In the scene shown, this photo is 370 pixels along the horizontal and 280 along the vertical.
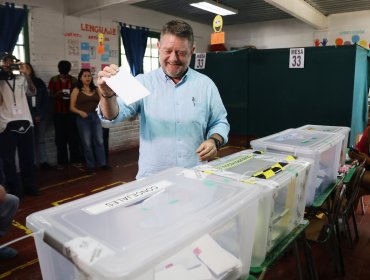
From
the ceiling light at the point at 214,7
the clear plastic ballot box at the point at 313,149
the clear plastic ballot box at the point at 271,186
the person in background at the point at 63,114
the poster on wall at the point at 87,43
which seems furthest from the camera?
the ceiling light at the point at 214,7

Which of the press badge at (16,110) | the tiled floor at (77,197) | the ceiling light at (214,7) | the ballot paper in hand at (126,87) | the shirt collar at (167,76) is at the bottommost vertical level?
the tiled floor at (77,197)

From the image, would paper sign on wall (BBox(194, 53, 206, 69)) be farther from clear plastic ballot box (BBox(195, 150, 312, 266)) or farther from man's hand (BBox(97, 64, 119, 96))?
man's hand (BBox(97, 64, 119, 96))

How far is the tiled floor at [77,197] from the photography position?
2240 mm

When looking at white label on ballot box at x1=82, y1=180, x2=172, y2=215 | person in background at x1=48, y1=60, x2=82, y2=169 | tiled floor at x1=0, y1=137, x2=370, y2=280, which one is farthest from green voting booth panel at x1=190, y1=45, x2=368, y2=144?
white label on ballot box at x1=82, y1=180, x2=172, y2=215

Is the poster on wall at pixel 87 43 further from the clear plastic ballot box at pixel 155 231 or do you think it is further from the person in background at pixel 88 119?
the clear plastic ballot box at pixel 155 231

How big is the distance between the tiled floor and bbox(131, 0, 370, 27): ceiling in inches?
112

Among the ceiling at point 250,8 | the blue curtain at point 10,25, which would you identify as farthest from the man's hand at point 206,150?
the ceiling at point 250,8

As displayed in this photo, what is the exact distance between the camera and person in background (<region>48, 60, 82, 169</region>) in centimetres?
465

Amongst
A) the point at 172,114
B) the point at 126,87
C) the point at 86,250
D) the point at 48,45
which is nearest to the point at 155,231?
the point at 86,250

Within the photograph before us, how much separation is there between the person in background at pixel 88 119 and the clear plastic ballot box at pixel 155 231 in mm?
3700

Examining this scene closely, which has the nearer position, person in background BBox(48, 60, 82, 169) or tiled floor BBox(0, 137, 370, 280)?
tiled floor BBox(0, 137, 370, 280)

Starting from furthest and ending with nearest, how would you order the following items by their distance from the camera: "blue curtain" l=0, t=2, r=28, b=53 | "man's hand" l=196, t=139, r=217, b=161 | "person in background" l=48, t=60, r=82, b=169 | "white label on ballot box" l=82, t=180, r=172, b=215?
"person in background" l=48, t=60, r=82, b=169, "blue curtain" l=0, t=2, r=28, b=53, "man's hand" l=196, t=139, r=217, b=161, "white label on ballot box" l=82, t=180, r=172, b=215

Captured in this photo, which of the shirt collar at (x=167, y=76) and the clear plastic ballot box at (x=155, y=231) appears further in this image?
the shirt collar at (x=167, y=76)

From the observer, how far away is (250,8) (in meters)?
6.52
